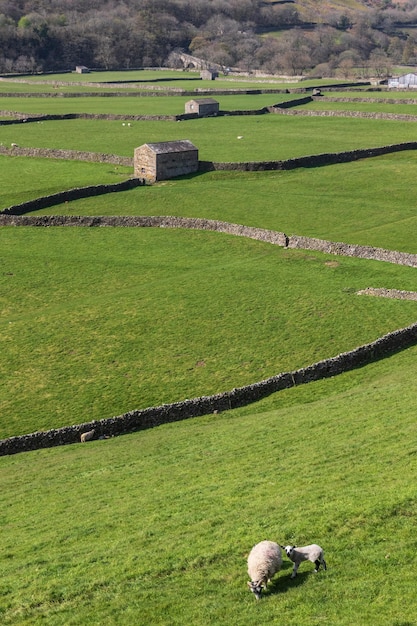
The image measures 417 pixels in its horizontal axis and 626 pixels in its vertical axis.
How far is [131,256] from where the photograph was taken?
5947 cm

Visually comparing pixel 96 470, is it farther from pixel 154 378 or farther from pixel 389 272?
pixel 389 272

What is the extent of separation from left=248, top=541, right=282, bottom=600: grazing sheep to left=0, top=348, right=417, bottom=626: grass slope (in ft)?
1.07

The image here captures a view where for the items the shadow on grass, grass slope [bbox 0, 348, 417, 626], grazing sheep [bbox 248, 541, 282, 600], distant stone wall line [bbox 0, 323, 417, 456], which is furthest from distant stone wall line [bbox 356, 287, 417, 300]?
grazing sheep [bbox 248, 541, 282, 600]

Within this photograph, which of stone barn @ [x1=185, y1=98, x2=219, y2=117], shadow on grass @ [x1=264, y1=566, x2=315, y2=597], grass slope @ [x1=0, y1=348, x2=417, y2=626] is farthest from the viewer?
stone barn @ [x1=185, y1=98, x2=219, y2=117]

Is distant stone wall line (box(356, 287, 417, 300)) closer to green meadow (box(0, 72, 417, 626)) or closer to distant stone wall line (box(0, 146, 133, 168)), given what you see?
green meadow (box(0, 72, 417, 626))

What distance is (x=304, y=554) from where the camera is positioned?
62.0ft

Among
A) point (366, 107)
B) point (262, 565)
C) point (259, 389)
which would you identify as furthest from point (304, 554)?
point (366, 107)

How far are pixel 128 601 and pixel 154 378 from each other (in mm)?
19289

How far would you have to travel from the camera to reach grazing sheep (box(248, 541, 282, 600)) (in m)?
18.4

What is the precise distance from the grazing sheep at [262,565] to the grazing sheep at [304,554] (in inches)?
12.1

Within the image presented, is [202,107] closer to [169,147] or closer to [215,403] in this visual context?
[169,147]

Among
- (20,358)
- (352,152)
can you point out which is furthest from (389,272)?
(352,152)

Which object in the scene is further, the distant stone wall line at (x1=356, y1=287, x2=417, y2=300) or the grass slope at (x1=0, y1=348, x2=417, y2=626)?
the distant stone wall line at (x1=356, y1=287, x2=417, y2=300)

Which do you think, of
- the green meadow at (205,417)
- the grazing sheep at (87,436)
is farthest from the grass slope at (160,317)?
the grazing sheep at (87,436)
